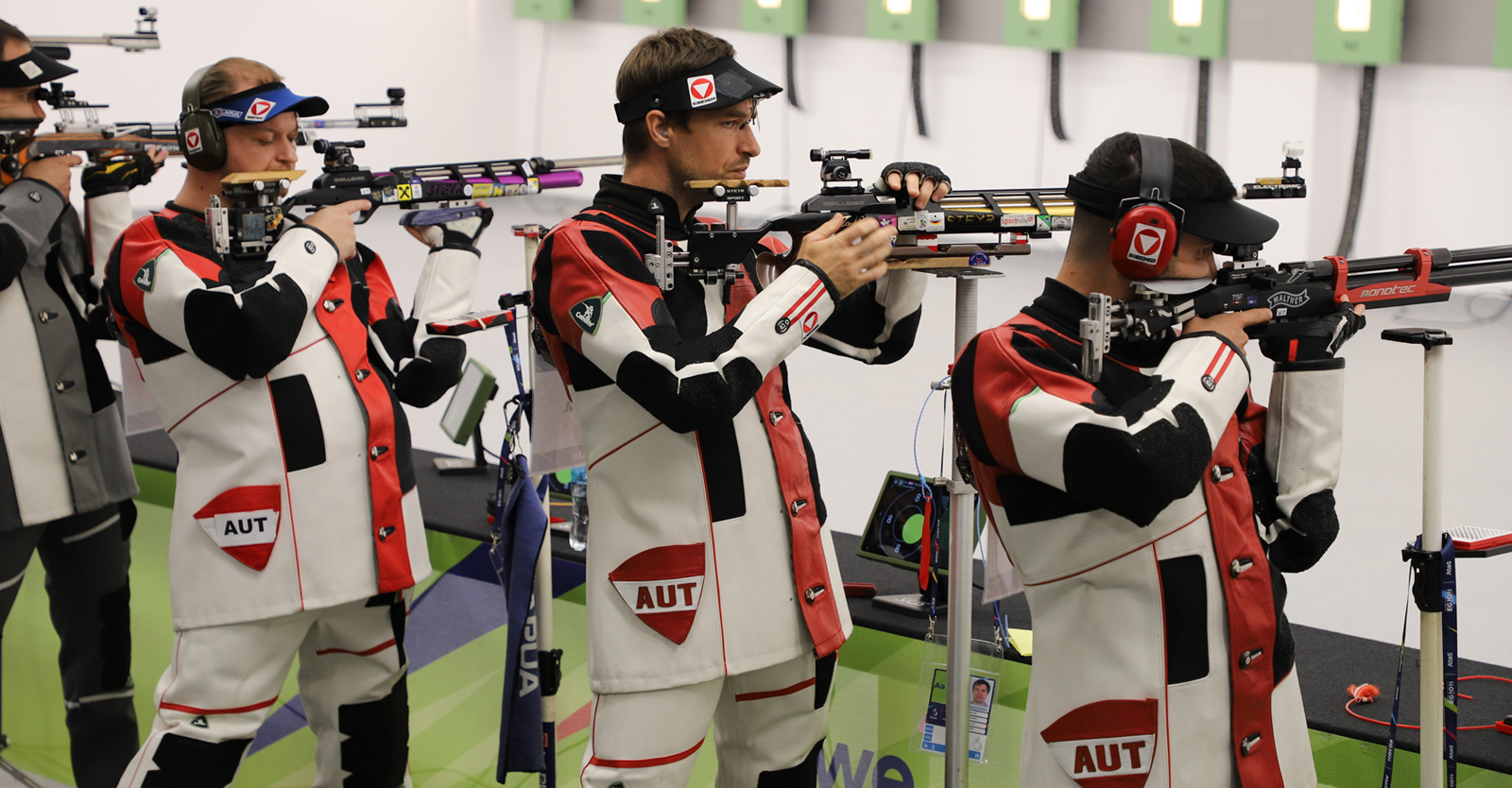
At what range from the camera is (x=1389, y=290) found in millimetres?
1578

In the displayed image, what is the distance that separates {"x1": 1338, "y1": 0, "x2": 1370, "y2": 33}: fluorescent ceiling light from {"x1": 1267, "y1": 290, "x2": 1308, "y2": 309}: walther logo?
406cm

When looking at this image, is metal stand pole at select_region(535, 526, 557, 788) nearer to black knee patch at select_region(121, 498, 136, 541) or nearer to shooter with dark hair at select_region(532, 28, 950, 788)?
shooter with dark hair at select_region(532, 28, 950, 788)

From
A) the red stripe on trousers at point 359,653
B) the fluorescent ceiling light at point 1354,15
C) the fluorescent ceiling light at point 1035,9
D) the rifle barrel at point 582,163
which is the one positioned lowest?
the red stripe on trousers at point 359,653

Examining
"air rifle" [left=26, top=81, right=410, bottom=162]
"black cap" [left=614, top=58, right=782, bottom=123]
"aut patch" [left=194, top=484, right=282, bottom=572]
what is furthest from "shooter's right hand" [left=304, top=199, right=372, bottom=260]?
"black cap" [left=614, top=58, right=782, bottom=123]

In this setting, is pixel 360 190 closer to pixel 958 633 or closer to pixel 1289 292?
pixel 958 633

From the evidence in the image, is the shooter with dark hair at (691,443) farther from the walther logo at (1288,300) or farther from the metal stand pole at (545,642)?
the metal stand pole at (545,642)

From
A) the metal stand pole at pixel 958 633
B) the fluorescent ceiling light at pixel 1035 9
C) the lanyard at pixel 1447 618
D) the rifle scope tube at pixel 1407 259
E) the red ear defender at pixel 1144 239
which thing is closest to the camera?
the red ear defender at pixel 1144 239

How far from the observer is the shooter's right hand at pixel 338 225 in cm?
210

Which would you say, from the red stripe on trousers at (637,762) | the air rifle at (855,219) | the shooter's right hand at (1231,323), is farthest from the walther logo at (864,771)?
the shooter's right hand at (1231,323)

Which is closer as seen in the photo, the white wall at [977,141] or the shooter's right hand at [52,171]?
the shooter's right hand at [52,171]

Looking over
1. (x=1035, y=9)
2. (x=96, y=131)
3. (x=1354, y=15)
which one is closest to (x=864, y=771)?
(x=96, y=131)

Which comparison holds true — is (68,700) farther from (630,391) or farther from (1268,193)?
(1268,193)

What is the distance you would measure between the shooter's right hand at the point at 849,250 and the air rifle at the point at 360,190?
2.62ft

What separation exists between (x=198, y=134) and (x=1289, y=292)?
1729 mm
